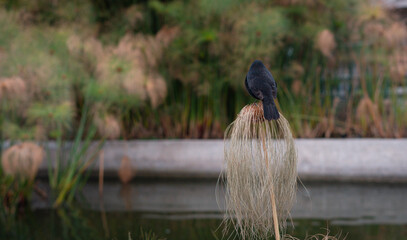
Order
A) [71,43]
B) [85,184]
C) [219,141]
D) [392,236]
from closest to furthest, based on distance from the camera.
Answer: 1. [392,236]
2. [71,43]
3. [85,184]
4. [219,141]

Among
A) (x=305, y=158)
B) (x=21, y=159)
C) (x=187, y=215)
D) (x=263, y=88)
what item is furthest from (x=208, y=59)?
(x=263, y=88)

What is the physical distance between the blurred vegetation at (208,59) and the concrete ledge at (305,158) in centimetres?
33

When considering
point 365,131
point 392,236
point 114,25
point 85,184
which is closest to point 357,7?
point 365,131

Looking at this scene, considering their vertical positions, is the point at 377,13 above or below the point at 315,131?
above

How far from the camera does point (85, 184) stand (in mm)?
4734

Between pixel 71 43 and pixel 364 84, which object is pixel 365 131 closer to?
pixel 364 84

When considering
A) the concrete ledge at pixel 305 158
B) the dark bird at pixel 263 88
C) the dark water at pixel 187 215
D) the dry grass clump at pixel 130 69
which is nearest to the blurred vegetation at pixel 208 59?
the dry grass clump at pixel 130 69

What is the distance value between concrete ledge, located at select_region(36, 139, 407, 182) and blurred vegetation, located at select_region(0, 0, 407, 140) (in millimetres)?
328

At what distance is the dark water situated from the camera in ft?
9.49

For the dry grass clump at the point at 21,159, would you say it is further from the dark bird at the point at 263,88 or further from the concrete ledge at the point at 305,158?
the dark bird at the point at 263,88

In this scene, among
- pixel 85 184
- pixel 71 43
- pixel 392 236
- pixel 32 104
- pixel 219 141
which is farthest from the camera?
pixel 219 141

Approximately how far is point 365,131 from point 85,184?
125 inches

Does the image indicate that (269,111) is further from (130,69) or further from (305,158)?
(305,158)

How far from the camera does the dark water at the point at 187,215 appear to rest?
9.49 ft
